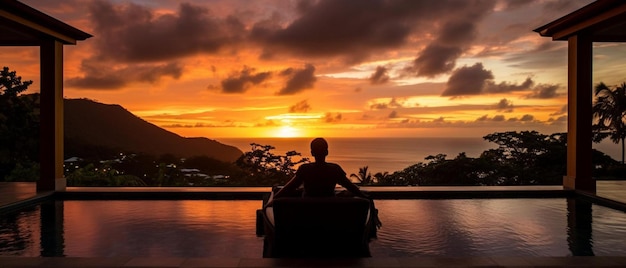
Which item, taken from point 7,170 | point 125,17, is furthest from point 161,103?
point 7,170

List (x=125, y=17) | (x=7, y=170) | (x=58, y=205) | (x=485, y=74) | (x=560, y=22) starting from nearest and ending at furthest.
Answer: (x=58, y=205)
(x=560, y=22)
(x=7, y=170)
(x=125, y=17)
(x=485, y=74)

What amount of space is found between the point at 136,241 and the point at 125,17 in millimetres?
11817

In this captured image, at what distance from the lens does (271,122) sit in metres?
23.9

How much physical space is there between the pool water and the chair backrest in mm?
960

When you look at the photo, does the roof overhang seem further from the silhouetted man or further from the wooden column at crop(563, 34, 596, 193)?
the silhouetted man

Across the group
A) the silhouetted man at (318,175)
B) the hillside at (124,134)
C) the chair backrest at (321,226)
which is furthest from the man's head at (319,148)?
the hillside at (124,134)

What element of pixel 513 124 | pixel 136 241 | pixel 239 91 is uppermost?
pixel 239 91

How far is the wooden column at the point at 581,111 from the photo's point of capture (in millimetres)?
12250

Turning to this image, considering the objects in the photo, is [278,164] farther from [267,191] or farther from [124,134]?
[124,134]

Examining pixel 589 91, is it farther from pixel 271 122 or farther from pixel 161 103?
pixel 161 103

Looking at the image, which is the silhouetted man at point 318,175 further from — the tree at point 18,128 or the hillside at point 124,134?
the hillside at point 124,134

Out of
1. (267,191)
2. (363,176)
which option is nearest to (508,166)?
(363,176)

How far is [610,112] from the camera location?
21125 mm

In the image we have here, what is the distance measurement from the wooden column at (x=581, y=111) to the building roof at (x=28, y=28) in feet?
39.0
